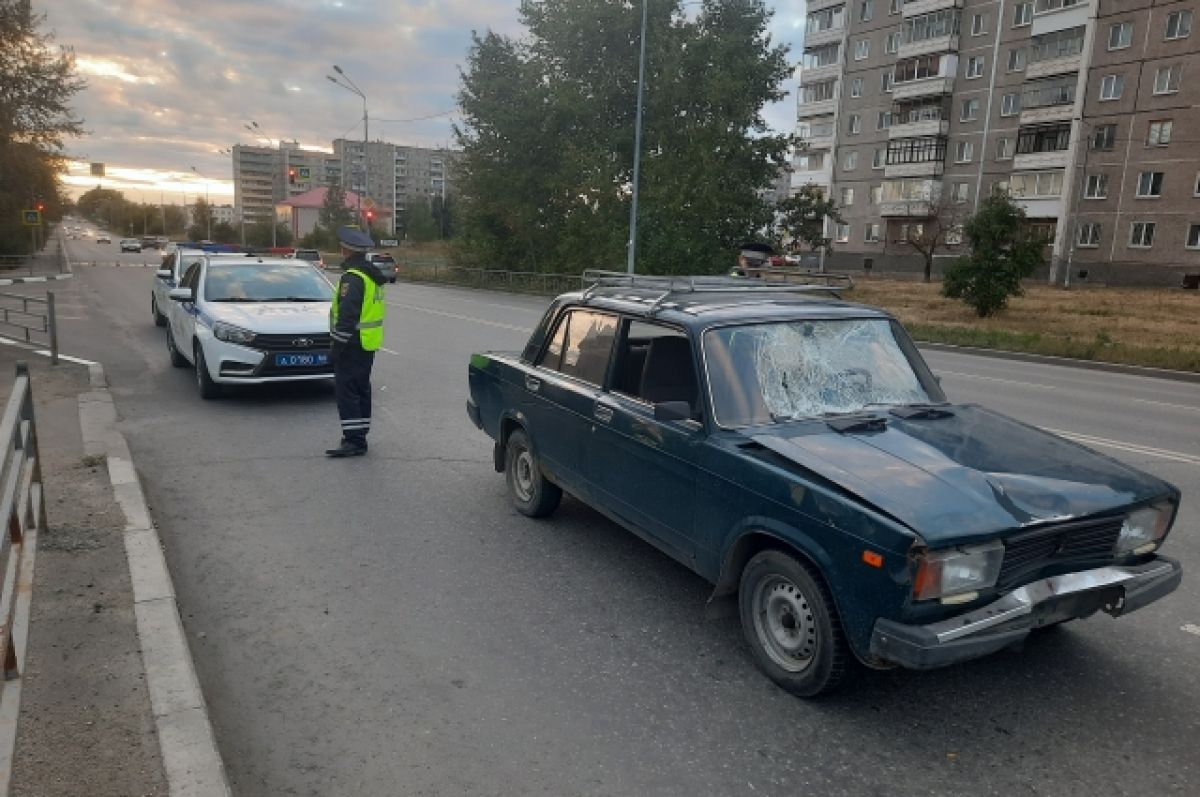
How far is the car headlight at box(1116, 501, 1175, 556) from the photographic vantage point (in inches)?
137

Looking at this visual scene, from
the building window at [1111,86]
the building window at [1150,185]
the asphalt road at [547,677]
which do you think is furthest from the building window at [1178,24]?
the asphalt road at [547,677]

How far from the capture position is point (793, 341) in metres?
4.27

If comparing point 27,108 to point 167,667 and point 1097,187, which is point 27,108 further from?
point 1097,187

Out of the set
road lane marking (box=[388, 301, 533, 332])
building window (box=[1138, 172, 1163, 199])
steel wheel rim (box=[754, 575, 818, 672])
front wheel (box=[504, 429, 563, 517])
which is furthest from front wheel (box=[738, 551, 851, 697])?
building window (box=[1138, 172, 1163, 199])

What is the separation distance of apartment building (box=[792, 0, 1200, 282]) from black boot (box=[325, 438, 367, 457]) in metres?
37.0

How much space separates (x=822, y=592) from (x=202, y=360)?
27.1 feet

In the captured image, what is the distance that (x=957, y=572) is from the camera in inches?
119

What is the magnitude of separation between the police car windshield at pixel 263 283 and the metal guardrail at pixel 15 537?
5667 millimetres

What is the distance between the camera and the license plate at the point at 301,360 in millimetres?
9125

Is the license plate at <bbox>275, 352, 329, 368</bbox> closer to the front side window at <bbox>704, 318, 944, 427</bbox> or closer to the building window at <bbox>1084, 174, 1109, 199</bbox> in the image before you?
the front side window at <bbox>704, 318, 944, 427</bbox>

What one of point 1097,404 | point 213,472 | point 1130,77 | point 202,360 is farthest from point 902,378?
point 1130,77

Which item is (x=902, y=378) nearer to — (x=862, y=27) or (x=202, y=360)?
(x=202, y=360)

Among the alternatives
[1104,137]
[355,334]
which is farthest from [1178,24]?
[355,334]

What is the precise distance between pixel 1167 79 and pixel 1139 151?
12.7ft
